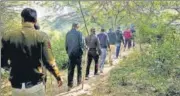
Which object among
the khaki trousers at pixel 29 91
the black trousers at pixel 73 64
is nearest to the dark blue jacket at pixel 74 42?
the black trousers at pixel 73 64

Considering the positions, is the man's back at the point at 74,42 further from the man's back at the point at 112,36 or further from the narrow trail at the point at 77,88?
the man's back at the point at 112,36

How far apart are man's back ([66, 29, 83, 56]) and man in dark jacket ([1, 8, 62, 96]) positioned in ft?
17.3

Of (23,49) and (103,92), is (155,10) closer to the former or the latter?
(103,92)

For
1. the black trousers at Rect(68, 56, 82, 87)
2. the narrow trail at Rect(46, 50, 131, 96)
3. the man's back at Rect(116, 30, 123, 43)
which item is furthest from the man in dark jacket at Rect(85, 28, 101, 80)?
the man's back at Rect(116, 30, 123, 43)

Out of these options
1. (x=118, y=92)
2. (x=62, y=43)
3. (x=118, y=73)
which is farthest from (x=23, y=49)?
(x=62, y=43)

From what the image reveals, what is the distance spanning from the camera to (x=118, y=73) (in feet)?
36.7

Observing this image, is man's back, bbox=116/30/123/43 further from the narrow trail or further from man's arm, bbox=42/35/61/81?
man's arm, bbox=42/35/61/81

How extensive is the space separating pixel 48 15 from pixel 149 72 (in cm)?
1609

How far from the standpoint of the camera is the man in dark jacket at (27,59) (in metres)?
3.97

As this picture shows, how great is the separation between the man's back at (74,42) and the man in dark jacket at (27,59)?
17.3 ft

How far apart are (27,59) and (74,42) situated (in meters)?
5.44

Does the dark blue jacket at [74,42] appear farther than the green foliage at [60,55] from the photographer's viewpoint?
No

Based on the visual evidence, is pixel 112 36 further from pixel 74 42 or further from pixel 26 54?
pixel 26 54

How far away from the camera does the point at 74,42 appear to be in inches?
371
